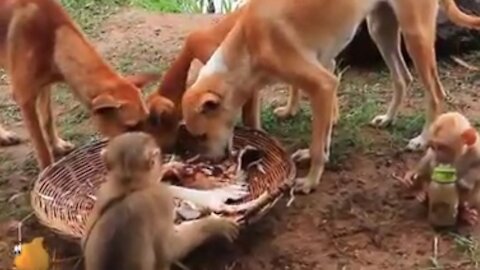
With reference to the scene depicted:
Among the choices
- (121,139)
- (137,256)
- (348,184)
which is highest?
(121,139)

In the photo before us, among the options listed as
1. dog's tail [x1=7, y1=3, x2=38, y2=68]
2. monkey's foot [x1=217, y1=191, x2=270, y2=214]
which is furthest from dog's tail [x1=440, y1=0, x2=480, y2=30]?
dog's tail [x1=7, y1=3, x2=38, y2=68]

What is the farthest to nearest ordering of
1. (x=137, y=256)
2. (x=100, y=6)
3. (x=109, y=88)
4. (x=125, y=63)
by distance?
(x=100, y=6), (x=125, y=63), (x=109, y=88), (x=137, y=256)

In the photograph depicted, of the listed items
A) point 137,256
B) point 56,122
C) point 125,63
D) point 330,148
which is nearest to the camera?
point 137,256

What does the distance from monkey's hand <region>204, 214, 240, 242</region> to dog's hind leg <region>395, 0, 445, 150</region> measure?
1431 millimetres

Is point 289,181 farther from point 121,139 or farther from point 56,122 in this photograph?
point 56,122

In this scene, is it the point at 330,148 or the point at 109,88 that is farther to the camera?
the point at 330,148

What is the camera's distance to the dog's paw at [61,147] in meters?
5.75

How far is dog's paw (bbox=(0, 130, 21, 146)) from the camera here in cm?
602

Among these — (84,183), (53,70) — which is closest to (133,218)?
(84,183)

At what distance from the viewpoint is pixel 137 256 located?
12.7ft

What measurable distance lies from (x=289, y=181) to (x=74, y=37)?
54.2 inches

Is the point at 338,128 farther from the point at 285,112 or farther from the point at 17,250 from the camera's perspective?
the point at 17,250

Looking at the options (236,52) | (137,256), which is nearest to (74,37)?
(236,52)

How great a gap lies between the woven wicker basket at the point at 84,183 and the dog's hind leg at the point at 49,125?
483 mm
